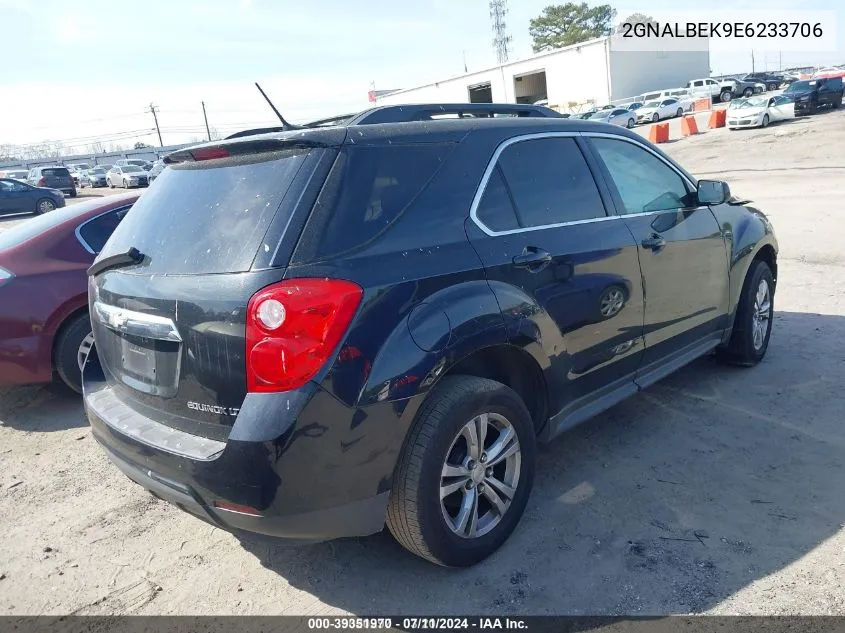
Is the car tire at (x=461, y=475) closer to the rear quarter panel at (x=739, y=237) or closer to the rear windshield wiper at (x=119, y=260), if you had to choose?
the rear windshield wiper at (x=119, y=260)

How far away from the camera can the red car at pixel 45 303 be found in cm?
466

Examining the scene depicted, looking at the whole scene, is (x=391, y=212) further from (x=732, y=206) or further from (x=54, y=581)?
(x=732, y=206)

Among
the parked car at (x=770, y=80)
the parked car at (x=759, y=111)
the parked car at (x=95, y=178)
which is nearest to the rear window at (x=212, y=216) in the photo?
the parked car at (x=759, y=111)

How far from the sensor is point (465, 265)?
107 inches

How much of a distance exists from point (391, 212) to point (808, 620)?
2.17 meters

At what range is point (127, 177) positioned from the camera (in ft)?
133

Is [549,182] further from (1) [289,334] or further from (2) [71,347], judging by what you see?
(2) [71,347]

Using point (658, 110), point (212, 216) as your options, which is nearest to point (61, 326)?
point (212, 216)

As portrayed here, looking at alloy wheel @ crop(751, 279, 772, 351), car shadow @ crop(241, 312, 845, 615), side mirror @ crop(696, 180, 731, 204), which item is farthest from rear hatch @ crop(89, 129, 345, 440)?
alloy wheel @ crop(751, 279, 772, 351)

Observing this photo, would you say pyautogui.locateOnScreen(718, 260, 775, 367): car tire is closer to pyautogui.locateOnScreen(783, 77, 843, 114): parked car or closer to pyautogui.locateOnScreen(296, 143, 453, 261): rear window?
pyautogui.locateOnScreen(296, 143, 453, 261): rear window

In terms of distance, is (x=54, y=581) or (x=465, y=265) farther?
(x=54, y=581)

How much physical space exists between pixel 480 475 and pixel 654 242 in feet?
5.81

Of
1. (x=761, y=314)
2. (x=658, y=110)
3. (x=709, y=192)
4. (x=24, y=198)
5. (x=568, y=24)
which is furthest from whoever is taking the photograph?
(x=568, y=24)

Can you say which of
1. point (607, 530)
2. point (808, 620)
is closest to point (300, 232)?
point (607, 530)
